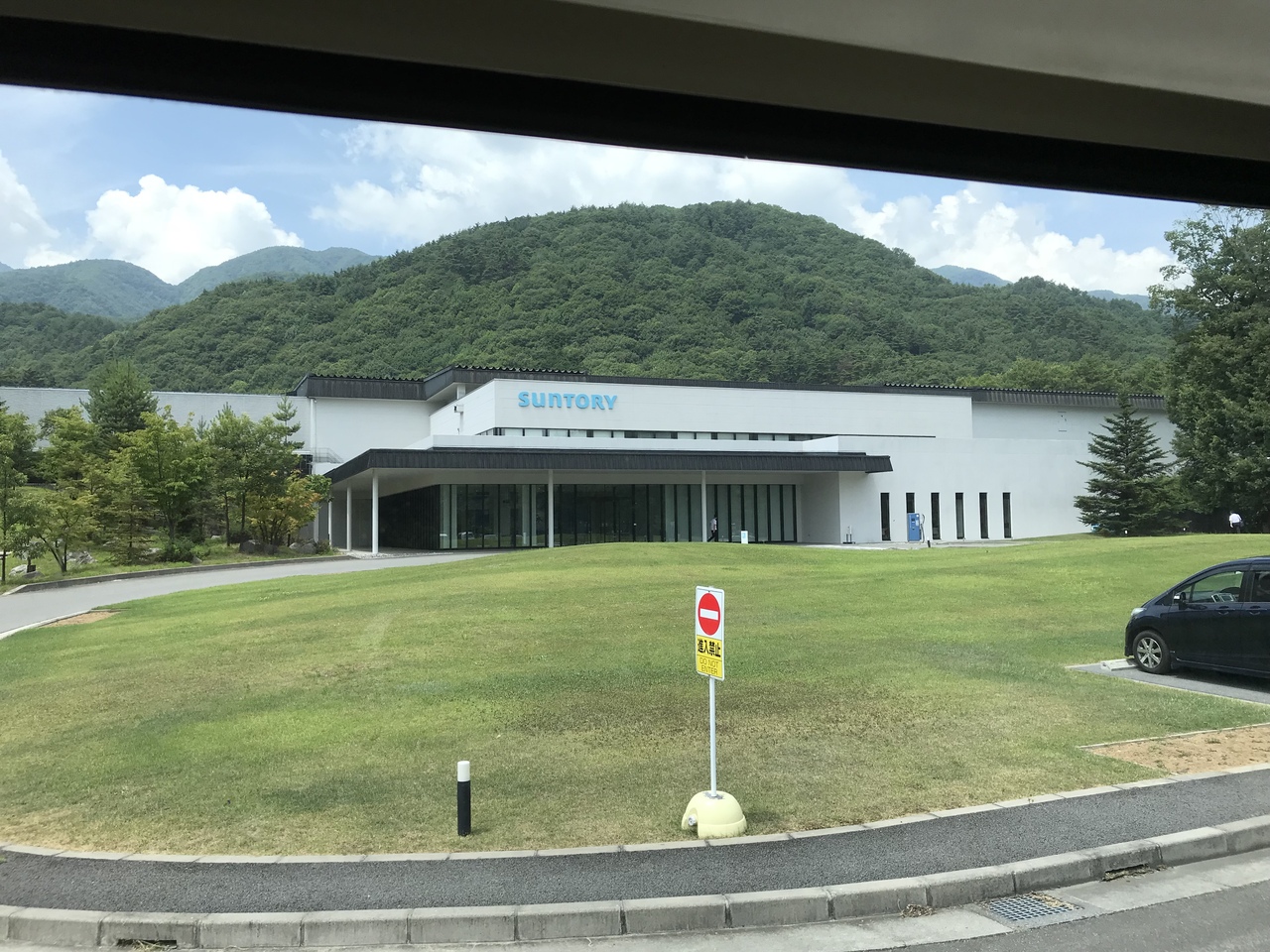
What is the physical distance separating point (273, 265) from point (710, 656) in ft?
15.9

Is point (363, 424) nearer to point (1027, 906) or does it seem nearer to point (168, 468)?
point (168, 468)

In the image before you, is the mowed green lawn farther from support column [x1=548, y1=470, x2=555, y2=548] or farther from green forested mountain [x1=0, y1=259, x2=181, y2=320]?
support column [x1=548, y1=470, x2=555, y2=548]

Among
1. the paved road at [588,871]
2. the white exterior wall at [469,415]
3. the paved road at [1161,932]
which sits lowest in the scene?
the paved road at [1161,932]

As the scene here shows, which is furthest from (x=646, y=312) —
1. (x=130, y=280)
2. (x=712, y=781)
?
(x=130, y=280)

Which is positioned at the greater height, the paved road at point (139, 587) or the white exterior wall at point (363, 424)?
the white exterior wall at point (363, 424)

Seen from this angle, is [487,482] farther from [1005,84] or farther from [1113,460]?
[1005,84]

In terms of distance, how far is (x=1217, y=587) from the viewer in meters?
12.2

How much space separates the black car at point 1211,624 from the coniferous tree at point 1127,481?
31.9 m

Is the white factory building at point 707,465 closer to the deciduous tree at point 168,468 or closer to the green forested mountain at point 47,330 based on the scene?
the deciduous tree at point 168,468

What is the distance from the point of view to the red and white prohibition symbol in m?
7.14

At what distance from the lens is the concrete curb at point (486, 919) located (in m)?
5.29

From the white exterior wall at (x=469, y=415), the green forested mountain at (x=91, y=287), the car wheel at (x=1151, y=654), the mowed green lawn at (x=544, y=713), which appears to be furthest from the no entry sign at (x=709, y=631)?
the white exterior wall at (x=469, y=415)

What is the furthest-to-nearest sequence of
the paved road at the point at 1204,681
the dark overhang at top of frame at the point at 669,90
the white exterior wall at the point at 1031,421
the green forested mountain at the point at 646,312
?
the white exterior wall at the point at 1031,421, the paved road at the point at 1204,681, the green forested mountain at the point at 646,312, the dark overhang at top of frame at the point at 669,90

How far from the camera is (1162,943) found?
5.07m
